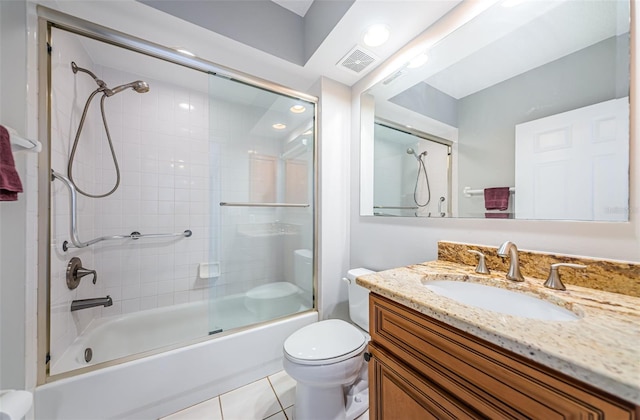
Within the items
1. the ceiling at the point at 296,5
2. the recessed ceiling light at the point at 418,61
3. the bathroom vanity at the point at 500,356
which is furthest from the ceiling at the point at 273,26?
the bathroom vanity at the point at 500,356

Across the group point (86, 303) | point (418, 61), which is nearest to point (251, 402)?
point (86, 303)

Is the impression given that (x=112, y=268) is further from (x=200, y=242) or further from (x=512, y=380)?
(x=512, y=380)

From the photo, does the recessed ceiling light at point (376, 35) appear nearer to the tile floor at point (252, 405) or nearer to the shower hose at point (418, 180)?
the shower hose at point (418, 180)

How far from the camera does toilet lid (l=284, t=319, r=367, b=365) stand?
1038mm

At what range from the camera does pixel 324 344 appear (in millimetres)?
1137

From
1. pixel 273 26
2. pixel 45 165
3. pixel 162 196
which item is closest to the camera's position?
pixel 45 165

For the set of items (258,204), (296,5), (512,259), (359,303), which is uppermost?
(296,5)

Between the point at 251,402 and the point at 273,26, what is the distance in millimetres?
2341

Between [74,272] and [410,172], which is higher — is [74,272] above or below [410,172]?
below

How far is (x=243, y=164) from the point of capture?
5.41ft

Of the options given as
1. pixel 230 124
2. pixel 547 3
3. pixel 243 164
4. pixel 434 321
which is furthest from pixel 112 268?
pixel 547 3

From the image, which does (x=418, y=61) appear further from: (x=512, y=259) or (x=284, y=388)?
(x=284, y=388)

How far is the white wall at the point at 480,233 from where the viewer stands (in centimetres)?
71

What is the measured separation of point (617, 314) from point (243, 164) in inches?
71.4
